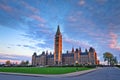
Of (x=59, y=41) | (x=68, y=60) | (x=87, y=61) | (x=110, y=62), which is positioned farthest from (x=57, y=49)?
(x=110, y=62)

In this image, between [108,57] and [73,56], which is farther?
[73,56]

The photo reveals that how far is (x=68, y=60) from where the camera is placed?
184 meters

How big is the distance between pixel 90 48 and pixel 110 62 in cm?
5286

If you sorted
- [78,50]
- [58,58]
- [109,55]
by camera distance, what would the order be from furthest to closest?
1. [78,50]
2. [58,58]
3. [109,55]

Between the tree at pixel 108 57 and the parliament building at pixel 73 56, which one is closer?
the tree at pixel 108 57

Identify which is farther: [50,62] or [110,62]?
[50,62]

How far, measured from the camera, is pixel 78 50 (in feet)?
601

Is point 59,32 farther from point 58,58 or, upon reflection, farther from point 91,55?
point 91,55

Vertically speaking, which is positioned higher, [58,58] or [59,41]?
[59,41]

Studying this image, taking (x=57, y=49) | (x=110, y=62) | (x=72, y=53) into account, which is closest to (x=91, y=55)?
(x=72, y=53)

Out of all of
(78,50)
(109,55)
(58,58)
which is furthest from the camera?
(78,50)

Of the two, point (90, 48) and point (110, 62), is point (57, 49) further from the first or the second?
point (110, 62)

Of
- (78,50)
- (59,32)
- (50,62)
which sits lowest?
(50,62)

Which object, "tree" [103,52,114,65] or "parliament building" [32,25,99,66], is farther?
"parliament building" [32,25,99,66]
